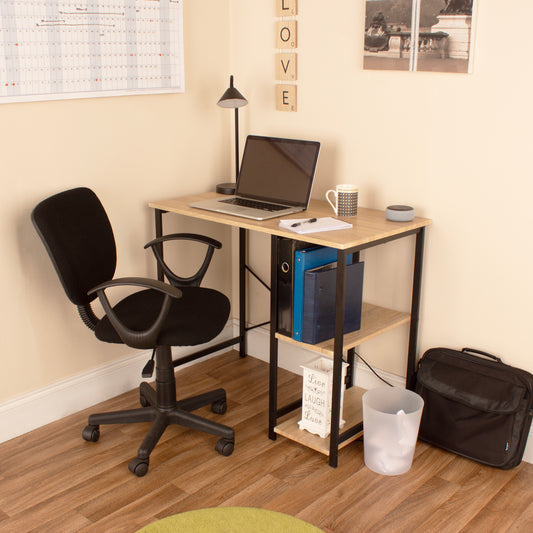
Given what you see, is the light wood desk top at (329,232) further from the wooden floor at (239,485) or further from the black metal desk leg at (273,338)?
the wooden floor at (239,485)

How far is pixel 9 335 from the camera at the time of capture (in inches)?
108

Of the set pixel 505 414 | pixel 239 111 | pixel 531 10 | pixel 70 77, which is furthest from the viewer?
pixel 239 111

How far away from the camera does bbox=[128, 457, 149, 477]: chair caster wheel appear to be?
255 cm

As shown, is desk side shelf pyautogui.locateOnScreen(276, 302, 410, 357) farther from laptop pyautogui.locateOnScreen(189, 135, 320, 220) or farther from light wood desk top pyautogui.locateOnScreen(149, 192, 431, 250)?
laptop pyautogui.locateOnScreen(189, 135, 320, 220)

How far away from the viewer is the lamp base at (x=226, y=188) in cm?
322

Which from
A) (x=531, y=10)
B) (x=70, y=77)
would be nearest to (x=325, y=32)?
(x=531, y=10)

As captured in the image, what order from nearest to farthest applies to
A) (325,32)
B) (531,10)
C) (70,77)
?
1. (531,10)
2. (70,77)
3. (325,32)

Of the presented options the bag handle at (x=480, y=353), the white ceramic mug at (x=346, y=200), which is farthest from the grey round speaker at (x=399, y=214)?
the bag handle at (x=480, y=353)

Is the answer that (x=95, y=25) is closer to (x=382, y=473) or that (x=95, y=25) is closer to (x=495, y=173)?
(x=495, y=173)

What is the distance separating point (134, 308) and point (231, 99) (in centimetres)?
101

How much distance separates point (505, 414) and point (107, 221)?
1.68 m

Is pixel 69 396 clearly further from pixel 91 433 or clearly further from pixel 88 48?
pixel 88 48

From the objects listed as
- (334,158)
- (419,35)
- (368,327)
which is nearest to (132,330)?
(368,327)

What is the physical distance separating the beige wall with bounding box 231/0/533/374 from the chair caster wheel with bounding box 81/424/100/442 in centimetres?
120
